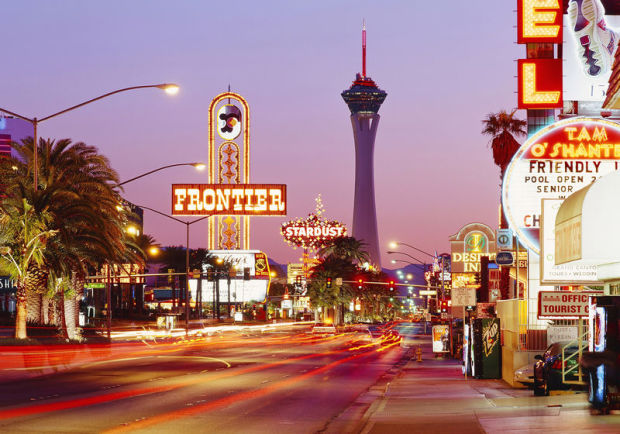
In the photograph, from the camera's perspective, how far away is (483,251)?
76688 mm

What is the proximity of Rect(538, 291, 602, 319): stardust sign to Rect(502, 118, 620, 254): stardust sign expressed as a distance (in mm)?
2150

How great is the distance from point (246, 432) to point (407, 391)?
10346 millimetres

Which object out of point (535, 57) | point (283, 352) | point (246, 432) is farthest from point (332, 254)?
point (246, 432)

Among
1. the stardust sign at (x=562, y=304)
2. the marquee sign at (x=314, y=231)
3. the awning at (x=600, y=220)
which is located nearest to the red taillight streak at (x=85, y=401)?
the stardust sign at (x=562, y=304)

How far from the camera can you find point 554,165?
25688 mm

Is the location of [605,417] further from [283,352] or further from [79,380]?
[283,352]

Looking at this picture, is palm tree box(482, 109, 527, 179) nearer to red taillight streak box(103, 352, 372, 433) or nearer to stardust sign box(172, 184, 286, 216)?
red taillight streak box(103, 352, 372, 433)

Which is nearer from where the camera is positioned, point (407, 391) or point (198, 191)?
point (407, 391)

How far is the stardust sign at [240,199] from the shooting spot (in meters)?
117

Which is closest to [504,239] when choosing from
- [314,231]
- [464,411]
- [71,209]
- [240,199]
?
[464,411]

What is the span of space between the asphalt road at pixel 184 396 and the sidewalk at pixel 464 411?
31.8 inches

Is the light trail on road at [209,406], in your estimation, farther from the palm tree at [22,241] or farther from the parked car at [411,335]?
the parked car at [411,335]

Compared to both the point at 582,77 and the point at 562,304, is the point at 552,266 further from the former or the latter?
the point at 582,77

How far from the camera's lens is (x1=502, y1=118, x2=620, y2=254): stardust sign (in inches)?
1006
